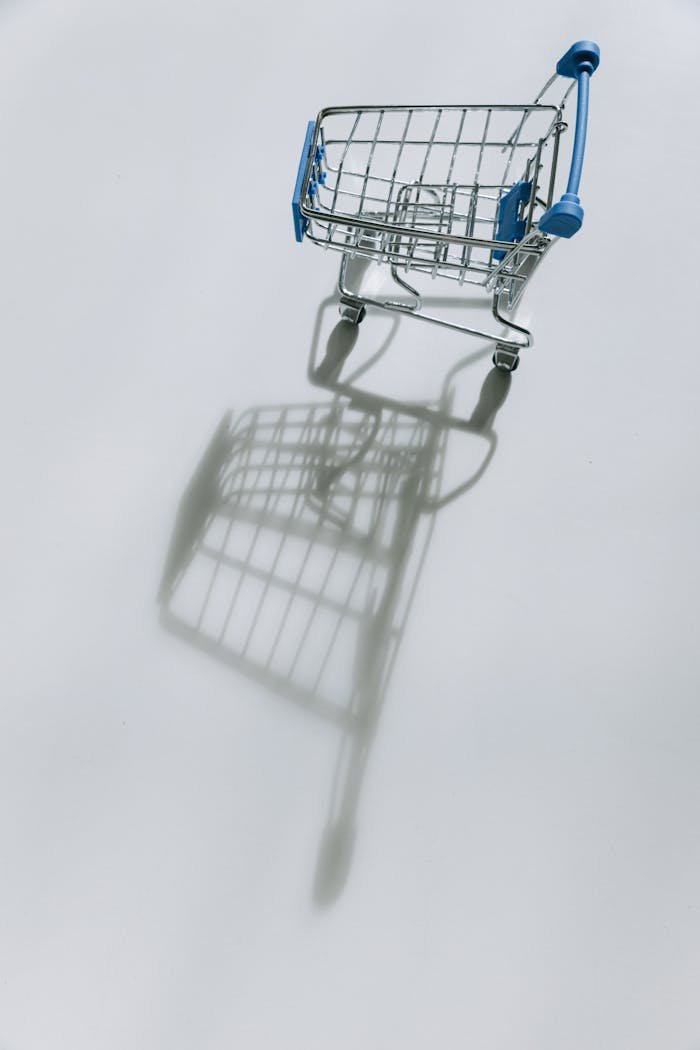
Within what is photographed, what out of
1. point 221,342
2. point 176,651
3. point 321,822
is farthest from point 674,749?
point 221,342

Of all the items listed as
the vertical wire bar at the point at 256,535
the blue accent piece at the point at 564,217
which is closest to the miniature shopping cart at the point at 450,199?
the blue accent piece at the point at 564,217

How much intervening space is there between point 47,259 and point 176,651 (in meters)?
0.88

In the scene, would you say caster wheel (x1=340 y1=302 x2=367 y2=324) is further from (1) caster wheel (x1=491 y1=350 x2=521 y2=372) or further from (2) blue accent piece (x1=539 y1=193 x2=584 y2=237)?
(2) blue accent piece (x1=539 y1=193 x2=584 y2=237)

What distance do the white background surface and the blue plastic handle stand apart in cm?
41

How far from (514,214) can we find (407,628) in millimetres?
707

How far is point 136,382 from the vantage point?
151 cm

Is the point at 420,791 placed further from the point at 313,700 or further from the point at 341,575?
the point at 341,575

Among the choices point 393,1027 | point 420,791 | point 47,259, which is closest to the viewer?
point 393,1027

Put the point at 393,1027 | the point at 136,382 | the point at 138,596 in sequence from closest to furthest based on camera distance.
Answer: the point at 393,1027, the point at 138,596, the point at 136,382

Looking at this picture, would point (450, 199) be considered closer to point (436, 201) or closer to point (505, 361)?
point (436, 201)

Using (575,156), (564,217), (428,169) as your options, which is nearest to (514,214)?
(575,156)

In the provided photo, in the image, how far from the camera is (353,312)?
59.6 inches

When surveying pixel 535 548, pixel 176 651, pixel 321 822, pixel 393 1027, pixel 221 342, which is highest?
pixel 221 342

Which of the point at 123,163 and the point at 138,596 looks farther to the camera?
the point at 123,163
